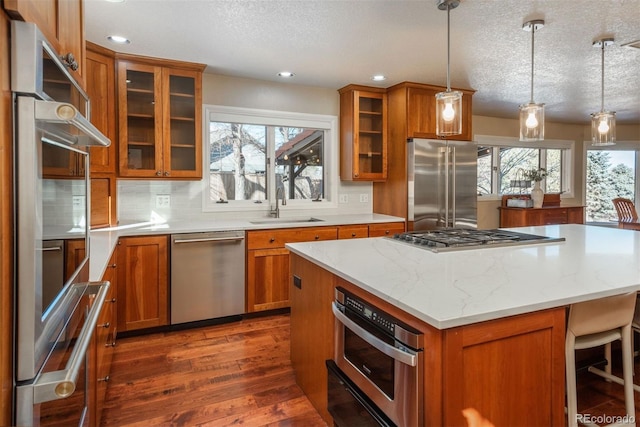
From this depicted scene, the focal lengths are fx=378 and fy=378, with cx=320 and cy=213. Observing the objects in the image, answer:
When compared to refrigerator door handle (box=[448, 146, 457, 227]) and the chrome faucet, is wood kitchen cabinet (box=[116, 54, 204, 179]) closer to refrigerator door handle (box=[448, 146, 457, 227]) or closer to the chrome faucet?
the chrome faucet

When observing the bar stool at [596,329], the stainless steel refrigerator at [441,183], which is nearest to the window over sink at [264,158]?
the stainless steel refrigerator at [441,183]

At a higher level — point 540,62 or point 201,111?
point 540,62

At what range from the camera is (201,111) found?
3.55 meters

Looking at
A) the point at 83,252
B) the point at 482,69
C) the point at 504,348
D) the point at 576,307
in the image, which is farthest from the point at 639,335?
the point at 83,252

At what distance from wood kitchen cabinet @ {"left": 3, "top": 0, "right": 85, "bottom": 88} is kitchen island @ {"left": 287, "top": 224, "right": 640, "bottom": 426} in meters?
1.22

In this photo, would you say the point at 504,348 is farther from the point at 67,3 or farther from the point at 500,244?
the point at 67,3

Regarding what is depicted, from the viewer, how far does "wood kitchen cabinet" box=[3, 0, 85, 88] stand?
0.79m

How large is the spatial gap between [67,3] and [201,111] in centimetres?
229

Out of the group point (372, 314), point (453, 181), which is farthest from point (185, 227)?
point (453, 181)

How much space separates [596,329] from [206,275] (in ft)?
8.99

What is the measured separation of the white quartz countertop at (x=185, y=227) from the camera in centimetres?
228

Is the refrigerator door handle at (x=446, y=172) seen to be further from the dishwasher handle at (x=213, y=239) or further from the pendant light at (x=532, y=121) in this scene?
the dishwasher handle at (x=213, y=239)

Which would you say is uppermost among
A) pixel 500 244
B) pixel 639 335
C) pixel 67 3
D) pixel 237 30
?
pixel 237 30

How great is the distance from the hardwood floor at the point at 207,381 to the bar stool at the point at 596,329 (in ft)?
3.94
